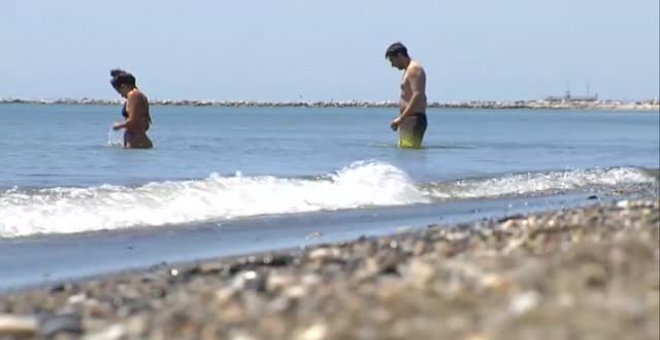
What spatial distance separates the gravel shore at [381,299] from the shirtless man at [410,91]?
10715 mm

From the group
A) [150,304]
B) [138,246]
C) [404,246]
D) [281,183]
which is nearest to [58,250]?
[138,246]

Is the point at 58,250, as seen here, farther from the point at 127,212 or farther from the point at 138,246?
the point at 127,212

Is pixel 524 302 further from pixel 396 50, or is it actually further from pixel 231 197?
pixel 396 50

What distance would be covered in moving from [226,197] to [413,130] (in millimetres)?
6133

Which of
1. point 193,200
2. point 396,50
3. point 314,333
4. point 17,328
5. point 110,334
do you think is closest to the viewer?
point 314,333

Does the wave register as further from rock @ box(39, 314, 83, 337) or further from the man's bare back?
rock @ box(39, 314, 83, 337)

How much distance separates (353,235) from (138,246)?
1.68m

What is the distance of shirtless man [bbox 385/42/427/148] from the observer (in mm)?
17938

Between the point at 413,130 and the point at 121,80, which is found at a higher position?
the point at 121,80

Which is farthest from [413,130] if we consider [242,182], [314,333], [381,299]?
[314,333]

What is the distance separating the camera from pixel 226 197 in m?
14.0

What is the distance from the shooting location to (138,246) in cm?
997

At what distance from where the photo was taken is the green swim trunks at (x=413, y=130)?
1903 cm

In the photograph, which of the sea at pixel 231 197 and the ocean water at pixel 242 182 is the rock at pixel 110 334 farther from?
the ocean water at pixel 242 182
